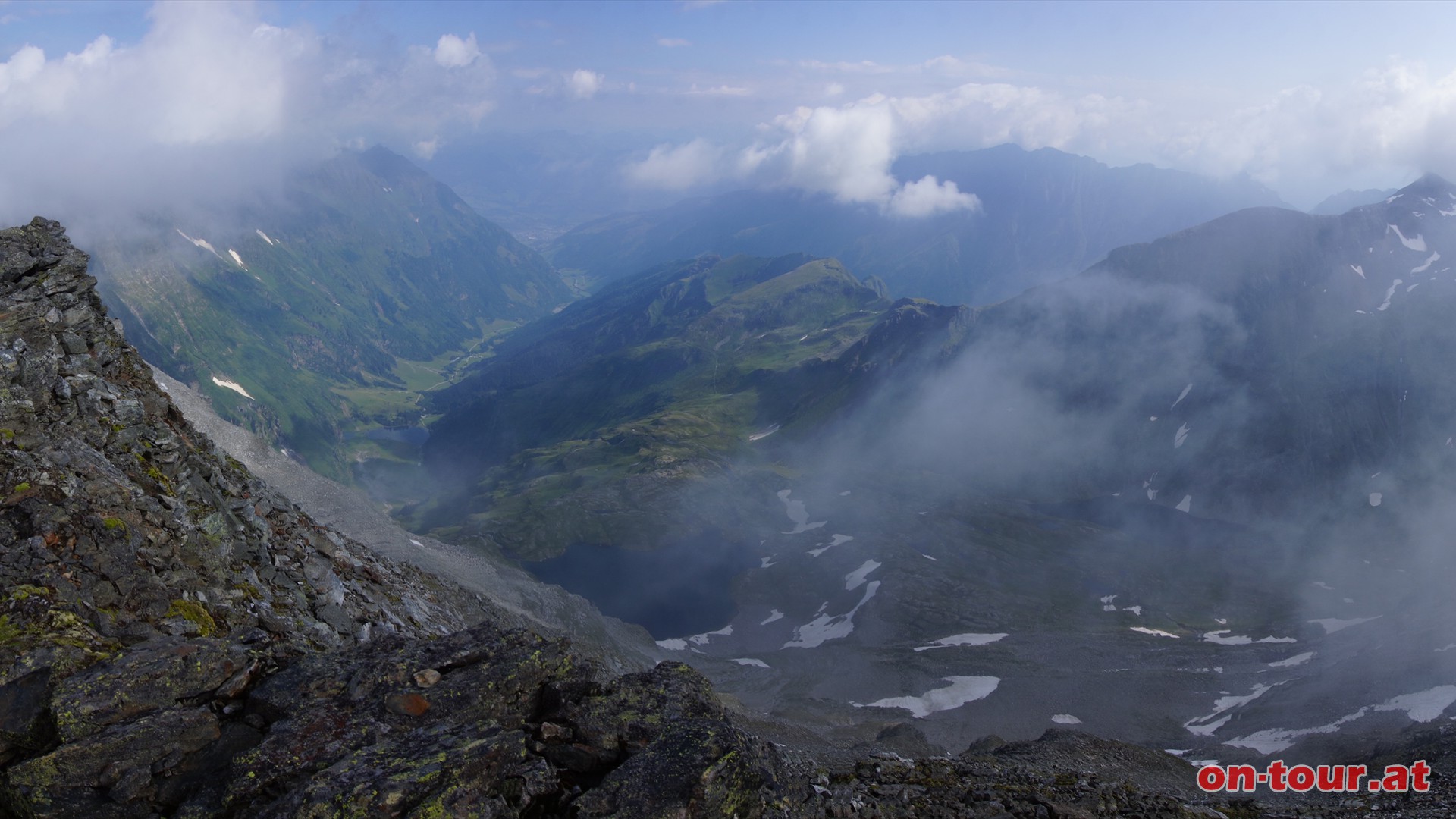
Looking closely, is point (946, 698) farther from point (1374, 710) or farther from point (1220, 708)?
point (1374, 710)

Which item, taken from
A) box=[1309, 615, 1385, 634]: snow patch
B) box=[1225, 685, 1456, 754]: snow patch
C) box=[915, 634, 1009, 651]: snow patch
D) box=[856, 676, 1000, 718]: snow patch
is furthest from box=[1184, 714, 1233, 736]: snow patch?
box=[1309, 615, 1385, 634]: snow patch

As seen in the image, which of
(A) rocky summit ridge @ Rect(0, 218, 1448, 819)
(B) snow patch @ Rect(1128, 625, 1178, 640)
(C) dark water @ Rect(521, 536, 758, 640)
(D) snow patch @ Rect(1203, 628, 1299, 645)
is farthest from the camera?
(C) dark water @ Rect(521, 536, 758, 640)

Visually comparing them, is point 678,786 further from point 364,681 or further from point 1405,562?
point 1405,562

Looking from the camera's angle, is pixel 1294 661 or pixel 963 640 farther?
pixel 963 640

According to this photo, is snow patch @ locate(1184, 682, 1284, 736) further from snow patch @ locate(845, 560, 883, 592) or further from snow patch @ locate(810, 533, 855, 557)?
snow patch @ locate(810, 533, 855, 557)

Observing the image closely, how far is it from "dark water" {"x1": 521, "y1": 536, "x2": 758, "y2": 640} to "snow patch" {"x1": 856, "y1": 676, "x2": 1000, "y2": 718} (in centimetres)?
5000

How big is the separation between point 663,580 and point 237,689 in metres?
161

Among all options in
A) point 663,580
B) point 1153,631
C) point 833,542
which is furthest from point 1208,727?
point 663,580

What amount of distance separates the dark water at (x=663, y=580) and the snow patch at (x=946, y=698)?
164 ft

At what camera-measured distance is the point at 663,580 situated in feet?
587

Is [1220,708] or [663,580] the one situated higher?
[663,580]

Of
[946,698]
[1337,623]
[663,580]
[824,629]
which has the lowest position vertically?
[1337,623]

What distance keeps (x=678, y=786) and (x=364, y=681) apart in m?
10.3

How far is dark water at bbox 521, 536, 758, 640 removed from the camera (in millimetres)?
159625
